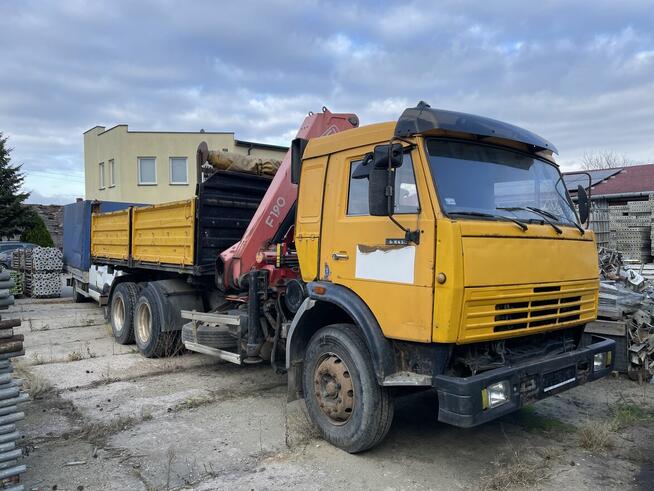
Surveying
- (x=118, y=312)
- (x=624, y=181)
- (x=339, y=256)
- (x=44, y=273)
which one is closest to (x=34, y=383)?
(x=118, y=312)

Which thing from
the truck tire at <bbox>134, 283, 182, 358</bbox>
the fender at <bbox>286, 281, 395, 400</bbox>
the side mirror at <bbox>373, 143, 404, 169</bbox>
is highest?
the side mirror at <bbox>373, 143, 404, 169</bbox>

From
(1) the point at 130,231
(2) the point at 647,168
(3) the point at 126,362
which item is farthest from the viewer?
(2) the point at 647,168

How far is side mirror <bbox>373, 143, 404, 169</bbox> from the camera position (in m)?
3.72

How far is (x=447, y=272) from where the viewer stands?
353 centimetres

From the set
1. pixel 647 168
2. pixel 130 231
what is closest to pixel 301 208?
pixel 130 231

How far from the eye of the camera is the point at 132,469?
163 inches

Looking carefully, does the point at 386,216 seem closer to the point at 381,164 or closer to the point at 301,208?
the point at 381,164

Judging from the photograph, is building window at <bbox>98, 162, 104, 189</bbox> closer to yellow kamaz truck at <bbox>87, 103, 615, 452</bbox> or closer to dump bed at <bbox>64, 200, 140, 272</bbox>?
dump bed at <bbox>64, 200, 140, 272</bbox>

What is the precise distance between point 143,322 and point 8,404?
14.1 ft

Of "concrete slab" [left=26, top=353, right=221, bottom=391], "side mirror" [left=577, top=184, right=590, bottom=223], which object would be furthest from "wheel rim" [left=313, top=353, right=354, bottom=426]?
"concrete slab" [left=26, top=353, right=221, bottom=391]

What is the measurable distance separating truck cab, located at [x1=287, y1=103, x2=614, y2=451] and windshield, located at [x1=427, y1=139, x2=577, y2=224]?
1 cm

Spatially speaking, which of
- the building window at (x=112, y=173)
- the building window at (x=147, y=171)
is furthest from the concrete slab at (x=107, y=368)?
the building window at (x=112, y=173)

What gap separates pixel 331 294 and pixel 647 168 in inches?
599

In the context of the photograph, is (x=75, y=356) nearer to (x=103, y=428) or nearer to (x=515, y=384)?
(x=103, y=428)
